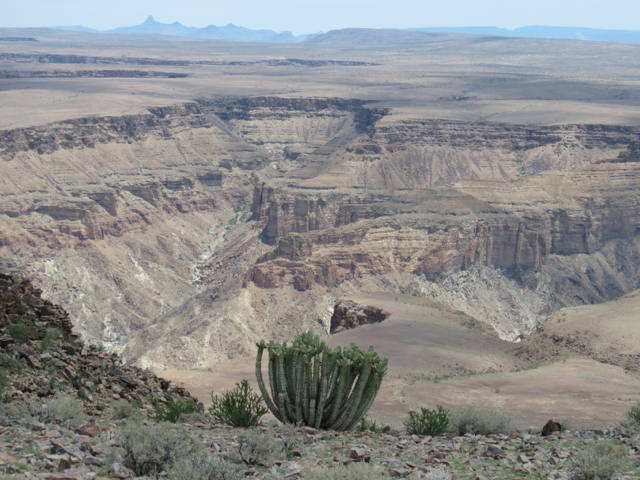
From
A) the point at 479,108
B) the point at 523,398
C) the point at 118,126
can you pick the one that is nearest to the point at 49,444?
the point at 523,398

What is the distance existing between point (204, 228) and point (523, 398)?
86367 millimetres

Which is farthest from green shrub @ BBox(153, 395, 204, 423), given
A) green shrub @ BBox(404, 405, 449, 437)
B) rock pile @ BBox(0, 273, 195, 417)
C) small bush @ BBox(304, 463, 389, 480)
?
small bush @ BBox(304, 463, 389, 480)

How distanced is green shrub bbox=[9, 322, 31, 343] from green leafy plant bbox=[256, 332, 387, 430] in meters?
5.62

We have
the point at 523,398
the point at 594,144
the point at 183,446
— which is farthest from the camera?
the point at 594,144

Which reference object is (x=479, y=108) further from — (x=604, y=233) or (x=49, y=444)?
(x=49, y=444)

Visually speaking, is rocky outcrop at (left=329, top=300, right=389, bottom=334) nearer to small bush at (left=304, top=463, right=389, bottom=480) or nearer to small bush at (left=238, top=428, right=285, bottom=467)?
small bush at (left=238, top=428, right=285, bottom=467)

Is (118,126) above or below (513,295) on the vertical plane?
above

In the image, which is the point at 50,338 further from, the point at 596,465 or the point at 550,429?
the point at 596,465

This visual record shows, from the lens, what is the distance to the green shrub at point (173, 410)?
19000mm

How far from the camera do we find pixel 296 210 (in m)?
99.6

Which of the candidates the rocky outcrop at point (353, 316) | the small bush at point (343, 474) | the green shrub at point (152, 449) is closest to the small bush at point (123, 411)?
the green shrub at point (152, 449)

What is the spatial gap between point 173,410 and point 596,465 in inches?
362

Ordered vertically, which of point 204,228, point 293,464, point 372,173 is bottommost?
point 204,228

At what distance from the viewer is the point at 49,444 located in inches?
567
